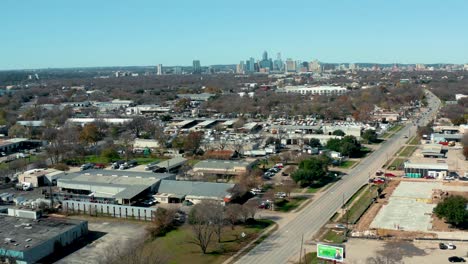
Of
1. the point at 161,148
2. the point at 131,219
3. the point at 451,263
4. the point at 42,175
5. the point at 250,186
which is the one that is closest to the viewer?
the point at 451,263

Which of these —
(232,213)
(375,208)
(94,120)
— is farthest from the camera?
(94,120)

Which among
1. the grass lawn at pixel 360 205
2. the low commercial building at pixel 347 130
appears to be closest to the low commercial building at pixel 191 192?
the grass lawn at pixel 360 205

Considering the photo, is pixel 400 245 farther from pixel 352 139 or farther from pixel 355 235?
pixel 352 139

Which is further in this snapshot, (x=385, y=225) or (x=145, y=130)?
(x=145, y=130)

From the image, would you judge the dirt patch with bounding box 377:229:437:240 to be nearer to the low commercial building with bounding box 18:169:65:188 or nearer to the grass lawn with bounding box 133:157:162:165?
the low commercial building with bounding box 18:169:65:188

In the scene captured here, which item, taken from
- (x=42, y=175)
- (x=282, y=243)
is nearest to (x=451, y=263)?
(x=282, y=243)

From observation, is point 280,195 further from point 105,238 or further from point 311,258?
point 105,238

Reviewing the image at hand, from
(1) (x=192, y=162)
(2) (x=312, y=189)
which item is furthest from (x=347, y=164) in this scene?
(1) (x=192, y=162)
